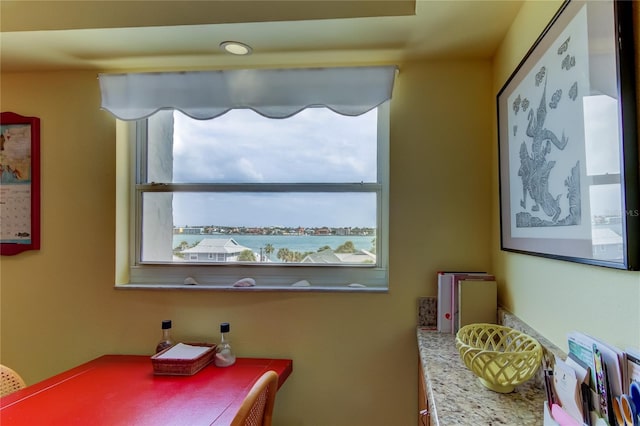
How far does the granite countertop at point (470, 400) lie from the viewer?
925 mm

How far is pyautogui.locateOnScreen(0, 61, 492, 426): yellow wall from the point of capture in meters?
1.79

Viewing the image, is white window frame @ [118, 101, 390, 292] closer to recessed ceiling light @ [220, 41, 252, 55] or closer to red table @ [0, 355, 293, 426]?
red table @ [0, 355, 293, 426]

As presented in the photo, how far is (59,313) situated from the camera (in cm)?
198

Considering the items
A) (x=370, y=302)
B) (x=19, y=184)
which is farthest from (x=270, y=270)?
(x=19, y=184)

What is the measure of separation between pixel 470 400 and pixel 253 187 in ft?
4.82

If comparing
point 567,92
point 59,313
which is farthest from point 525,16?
point 59,313

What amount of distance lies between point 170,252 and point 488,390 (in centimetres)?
177

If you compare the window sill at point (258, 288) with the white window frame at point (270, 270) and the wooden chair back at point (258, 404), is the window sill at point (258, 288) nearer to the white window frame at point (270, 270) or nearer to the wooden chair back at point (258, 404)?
the white window frame at point (270, 270)

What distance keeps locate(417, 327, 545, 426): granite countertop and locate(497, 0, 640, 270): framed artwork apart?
0.42 meters

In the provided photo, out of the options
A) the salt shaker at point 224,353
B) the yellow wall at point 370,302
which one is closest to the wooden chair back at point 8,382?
the yellow wall at point 370,302

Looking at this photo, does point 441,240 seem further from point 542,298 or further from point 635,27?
point 635,27

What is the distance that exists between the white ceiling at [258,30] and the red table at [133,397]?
1507 millimetres

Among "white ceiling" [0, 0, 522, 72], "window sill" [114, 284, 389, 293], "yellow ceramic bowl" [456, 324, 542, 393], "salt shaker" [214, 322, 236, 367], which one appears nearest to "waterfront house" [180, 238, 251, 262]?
"window sill" [114, 284, 389, 293]

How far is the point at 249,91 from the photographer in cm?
190
